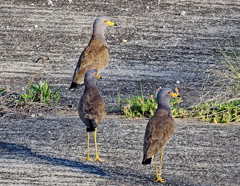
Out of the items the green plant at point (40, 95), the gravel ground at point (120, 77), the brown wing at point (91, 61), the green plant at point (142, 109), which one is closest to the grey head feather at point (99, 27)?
the brown wing at point (91, 61)

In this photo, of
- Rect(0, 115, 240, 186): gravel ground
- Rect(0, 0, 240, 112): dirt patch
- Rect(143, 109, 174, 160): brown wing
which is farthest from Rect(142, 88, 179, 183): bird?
Rect(0, 0, 240, 112): dirt patch

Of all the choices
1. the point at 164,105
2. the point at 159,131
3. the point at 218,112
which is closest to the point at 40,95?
the point at 218,112

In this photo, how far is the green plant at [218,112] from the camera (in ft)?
23.7

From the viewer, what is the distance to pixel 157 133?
5262 millimetres

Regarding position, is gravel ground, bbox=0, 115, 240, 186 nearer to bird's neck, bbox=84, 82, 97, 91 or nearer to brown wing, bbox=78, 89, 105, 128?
brown wing, bbox=78, 89, 105, 128

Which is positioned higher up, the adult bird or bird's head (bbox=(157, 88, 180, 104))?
bird's head (bbox=(157, 88, 180, 104))

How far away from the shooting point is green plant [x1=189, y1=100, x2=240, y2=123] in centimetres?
721

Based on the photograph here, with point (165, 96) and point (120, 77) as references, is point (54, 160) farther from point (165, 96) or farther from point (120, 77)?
point (120, 77)

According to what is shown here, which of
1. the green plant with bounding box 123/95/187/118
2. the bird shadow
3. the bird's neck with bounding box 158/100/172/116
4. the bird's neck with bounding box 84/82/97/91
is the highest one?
the bird's neck with bounding box 84/82/97/91

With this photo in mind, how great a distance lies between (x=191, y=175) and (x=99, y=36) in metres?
3.86

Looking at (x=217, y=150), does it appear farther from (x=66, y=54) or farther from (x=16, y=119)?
(x=66, y=54)

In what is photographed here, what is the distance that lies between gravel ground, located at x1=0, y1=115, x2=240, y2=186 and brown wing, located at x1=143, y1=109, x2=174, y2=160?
0.40 m

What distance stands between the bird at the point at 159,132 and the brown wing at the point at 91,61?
2.41m

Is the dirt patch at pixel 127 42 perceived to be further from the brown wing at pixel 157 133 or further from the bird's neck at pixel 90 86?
the brown wing at pixel 157 133
